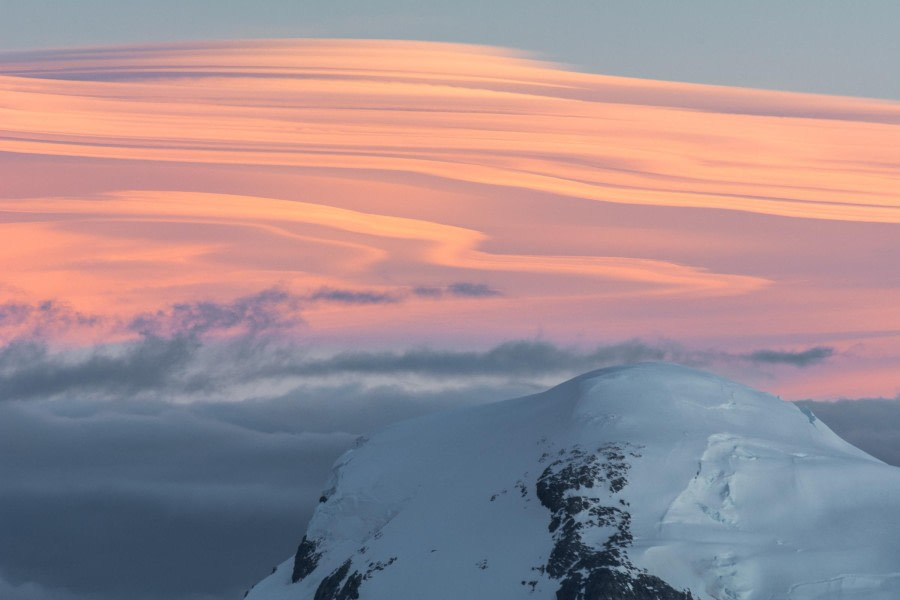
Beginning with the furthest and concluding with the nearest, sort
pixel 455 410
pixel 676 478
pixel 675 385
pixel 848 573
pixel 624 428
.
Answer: pixel 455 410 → pixel 675 385 → pixel 624 428 → pixel 676 478 → pixel 848 573

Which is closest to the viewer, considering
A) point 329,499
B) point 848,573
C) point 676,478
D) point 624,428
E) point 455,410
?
point 848,573

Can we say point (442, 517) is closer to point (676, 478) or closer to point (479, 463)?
point (479, 463)

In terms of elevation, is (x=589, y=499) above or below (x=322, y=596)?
above

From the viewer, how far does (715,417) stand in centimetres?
11800

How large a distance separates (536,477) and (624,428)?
9169 millimetres

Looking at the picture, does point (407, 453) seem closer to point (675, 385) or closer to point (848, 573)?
point (675, 385)

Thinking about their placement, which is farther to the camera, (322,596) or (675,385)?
(675,385)

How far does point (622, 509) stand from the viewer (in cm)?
10188

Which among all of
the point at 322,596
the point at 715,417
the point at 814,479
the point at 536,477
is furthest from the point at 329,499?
the point at 814,479

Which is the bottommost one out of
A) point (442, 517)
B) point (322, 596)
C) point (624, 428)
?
point (322, 596)

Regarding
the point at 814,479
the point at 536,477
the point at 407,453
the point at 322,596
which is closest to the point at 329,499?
the point at 407,453

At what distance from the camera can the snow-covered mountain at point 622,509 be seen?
9675 centimetres

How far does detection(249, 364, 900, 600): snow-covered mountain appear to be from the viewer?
96750 millimetres

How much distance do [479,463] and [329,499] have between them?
19.5 meters
